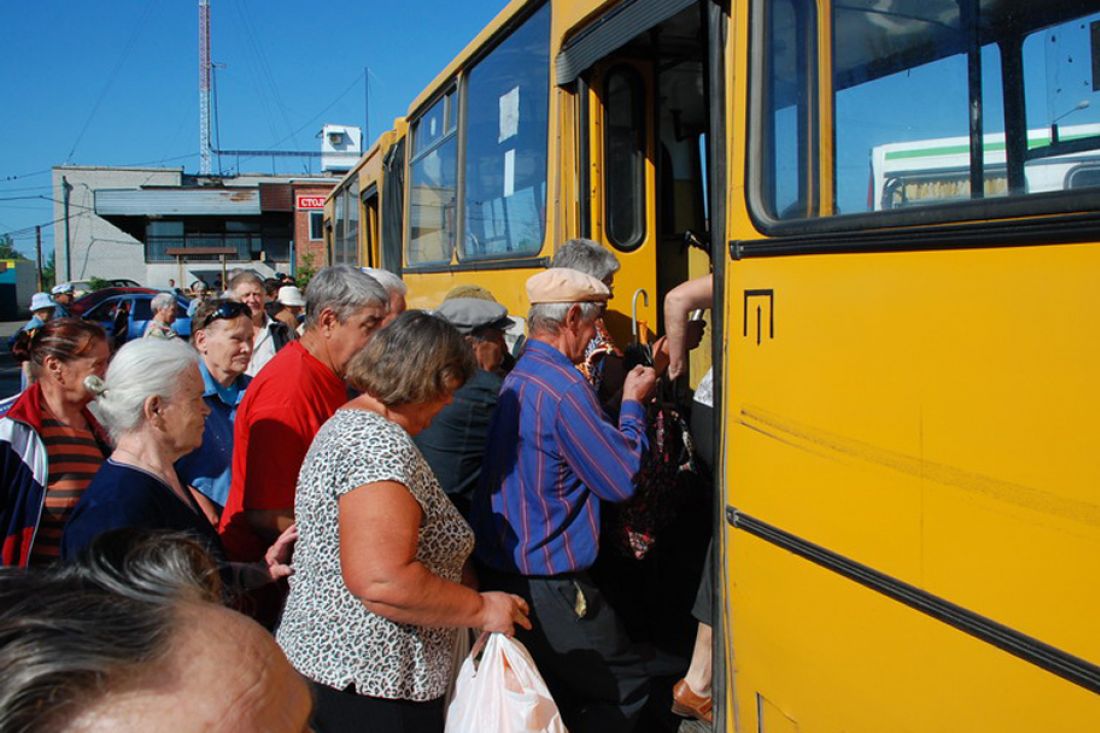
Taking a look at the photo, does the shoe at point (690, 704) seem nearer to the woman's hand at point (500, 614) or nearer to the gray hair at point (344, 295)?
the woman's hand at point (500, 614)

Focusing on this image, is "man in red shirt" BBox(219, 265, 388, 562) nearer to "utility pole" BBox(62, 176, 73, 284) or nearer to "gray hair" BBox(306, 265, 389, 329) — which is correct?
"gray hair" BBox(306, 265, 389, 329)

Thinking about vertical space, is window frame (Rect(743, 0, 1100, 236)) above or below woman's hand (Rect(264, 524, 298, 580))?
above

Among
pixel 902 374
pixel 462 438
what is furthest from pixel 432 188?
pixel 902 374

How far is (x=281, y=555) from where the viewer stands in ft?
9.46

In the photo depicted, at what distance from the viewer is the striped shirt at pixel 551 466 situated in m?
2.81

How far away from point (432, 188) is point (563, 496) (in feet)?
13.3

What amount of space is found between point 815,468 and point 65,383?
268cm

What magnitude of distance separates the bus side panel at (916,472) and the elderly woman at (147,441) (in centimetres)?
152

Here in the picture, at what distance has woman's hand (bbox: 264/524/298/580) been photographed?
9.32 feet

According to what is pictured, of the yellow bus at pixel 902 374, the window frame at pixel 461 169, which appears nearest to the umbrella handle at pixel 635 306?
the window frame at pixel 461 169

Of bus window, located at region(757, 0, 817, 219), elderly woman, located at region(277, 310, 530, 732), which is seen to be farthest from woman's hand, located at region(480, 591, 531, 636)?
bus window, located at region(757, 0, 817, 219)

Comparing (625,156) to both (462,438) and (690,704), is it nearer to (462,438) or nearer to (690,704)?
(462,438)

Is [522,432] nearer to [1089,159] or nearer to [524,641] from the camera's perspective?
[524,641]

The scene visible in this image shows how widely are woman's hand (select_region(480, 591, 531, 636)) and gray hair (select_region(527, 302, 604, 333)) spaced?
0.97 m
